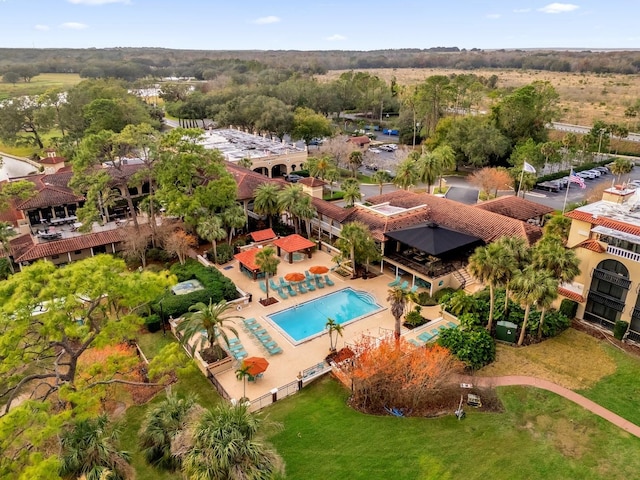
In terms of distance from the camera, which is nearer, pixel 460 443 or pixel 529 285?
pixel 460 443

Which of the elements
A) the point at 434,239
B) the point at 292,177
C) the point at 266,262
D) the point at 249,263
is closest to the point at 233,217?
the point at 249,263

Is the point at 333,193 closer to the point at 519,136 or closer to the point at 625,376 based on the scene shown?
the point at 519,136

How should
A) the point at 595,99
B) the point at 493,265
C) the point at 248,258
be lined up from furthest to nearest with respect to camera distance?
the point at 595,99 → the point at 248,258 → the point at 493,265

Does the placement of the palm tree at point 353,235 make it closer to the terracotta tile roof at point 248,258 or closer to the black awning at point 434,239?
the black awning at point 434,239

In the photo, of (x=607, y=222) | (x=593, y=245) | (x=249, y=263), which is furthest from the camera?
(x=249, y=263)

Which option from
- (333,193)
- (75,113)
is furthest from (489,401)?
(75,113)

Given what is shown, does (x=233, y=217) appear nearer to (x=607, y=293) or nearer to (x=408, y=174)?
(x=408, y=174)

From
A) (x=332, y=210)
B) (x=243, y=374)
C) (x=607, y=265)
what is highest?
(x=607, y=265)
